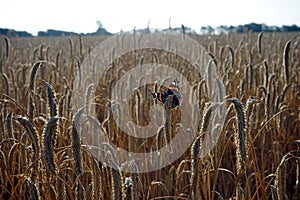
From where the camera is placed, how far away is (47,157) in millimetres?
903

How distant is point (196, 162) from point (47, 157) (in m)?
0.38

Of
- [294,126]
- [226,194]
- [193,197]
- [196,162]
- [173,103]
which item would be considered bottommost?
→ [226,194]

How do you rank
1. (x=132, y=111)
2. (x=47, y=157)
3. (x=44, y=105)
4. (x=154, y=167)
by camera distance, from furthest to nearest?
1. (x=132, y=111)
2. (x=44, y=105)
3. (x=154, y=167)
4. (x=47, y=157)

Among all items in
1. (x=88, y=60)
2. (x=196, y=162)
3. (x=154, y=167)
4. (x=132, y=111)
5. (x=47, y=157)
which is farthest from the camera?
(x=88, y=60)

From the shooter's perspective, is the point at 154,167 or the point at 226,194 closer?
→ the point at 154,167

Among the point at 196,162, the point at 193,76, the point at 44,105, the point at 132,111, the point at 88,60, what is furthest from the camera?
the point at 88,60

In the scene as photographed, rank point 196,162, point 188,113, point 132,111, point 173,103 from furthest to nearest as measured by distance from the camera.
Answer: point 132,111, point 188,113, point 173,103, point 196,162

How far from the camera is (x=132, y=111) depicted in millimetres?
2682

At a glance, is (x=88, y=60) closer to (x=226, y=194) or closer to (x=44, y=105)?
(x=44, y=105)

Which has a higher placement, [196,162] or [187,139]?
[196,162]

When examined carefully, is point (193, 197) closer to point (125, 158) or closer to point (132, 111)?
point (125, 158)

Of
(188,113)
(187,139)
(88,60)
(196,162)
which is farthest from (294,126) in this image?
(88,60)

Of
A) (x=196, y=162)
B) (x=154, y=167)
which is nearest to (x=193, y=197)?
(x=196, y=162)

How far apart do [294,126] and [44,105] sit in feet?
5.58
